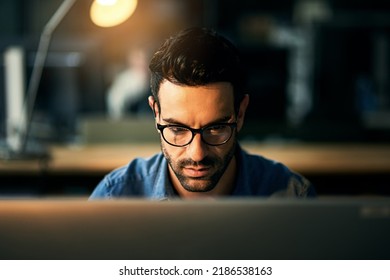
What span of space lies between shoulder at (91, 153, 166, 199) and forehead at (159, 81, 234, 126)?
0.26 ft

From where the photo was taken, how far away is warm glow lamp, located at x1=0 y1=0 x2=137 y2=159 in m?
1.63

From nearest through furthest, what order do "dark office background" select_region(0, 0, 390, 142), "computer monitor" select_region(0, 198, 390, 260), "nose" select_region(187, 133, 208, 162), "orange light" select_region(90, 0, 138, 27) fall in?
"computer monitor" select_region(0, 198, 390, 260) < "nose" select_region(187, 133, 208, 162) < "orange light" select_region(90, 0, 138, 27) < "dark office background" select_region(0, 0, 390, 142)

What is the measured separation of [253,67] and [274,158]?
5.23 feet

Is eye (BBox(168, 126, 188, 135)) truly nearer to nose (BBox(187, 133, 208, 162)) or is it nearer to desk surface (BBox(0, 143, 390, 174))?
nose (BBox(187, 133, 208, 162))

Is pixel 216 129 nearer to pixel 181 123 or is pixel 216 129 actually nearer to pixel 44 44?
pixel 181 123

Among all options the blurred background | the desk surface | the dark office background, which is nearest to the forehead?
the blurred background

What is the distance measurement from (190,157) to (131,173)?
0.40 ft

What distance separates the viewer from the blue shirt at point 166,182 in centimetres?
81

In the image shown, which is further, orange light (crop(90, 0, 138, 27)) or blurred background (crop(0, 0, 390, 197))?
blurred background (crop(0, 0, 390, 197))

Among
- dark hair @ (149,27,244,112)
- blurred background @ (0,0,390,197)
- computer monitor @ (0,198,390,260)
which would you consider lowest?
computer monitor @ (0,198,390,260)

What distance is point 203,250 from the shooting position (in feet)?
1.79
